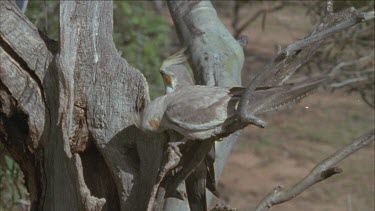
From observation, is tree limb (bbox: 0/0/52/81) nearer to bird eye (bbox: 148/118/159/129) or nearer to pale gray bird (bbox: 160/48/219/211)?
pale gray bird (bbox: 160/48/219/211)

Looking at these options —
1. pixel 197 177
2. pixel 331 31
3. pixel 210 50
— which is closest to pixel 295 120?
pixel 210 50

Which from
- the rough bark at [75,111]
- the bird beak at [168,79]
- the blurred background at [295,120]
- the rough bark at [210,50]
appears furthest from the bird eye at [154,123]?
the blurred background at [295,120]

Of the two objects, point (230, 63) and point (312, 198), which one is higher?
point (230, 63)

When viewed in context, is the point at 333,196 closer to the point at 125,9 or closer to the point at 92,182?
the point at 125,9

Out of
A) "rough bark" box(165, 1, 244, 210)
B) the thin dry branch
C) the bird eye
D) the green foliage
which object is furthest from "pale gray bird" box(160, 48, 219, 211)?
the green foliage

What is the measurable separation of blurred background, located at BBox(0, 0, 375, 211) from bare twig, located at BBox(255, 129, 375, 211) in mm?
1957

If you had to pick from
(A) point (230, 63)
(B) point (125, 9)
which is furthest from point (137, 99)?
(B) point (125, 9)

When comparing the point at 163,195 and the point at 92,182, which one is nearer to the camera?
the point at 163,195

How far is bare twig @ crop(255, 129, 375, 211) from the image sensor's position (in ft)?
6.61

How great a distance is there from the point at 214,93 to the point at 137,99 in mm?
303

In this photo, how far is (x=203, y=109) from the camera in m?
Result: 1.98

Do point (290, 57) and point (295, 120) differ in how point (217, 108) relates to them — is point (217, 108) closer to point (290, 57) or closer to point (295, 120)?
point (290, 57)

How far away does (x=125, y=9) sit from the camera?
18.7 feet

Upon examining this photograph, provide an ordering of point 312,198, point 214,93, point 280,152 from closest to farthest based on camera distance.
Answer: point 214,93 < point 312,198 < point 280,152
